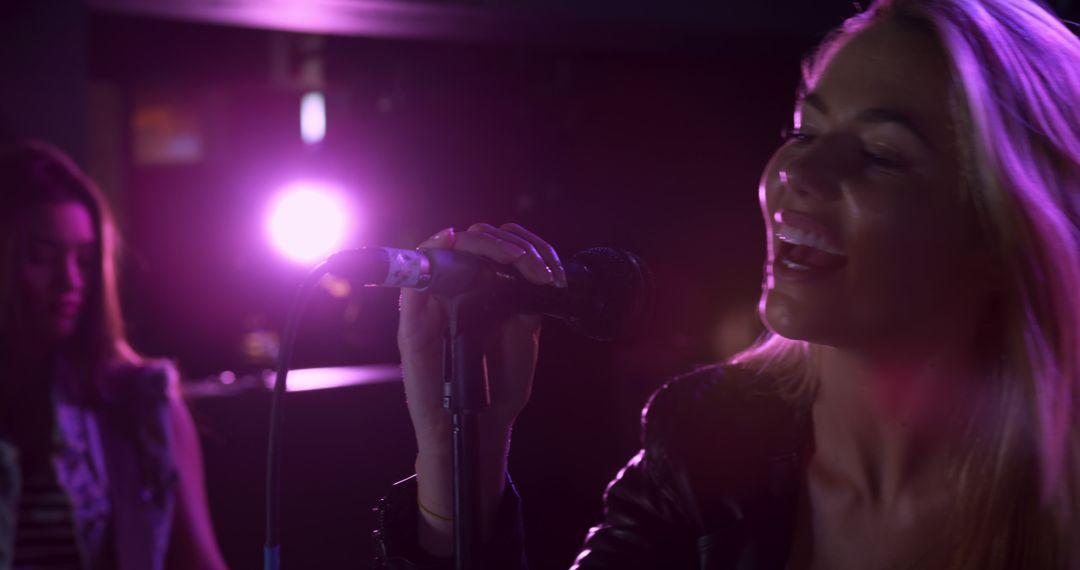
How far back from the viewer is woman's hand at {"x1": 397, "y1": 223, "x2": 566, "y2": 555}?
1346mm

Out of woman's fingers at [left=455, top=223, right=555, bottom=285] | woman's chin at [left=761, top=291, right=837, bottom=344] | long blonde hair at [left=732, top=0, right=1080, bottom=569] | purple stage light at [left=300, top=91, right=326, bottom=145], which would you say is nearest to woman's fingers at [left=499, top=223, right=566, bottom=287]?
woman's fingers at [left=455, top=223, right=555, bottom=285]

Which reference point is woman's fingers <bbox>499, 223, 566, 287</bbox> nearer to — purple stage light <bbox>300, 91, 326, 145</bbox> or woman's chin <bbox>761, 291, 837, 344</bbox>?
woman's chin <bbox>761, 291, 837, 344</bbox>

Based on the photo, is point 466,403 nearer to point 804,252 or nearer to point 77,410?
point 804,252

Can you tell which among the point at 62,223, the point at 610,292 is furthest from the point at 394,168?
the point at 610,292

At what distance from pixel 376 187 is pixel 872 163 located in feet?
17.6

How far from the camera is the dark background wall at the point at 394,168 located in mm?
3719

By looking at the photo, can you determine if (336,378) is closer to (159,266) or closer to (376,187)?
(376,187)

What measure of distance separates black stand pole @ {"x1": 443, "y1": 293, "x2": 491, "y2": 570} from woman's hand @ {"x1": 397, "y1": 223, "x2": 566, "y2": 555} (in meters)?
0.19

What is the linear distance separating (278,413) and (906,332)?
0.96 meters

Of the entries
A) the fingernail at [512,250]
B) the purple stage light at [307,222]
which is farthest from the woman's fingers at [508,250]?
the purple stage light at [307,222]

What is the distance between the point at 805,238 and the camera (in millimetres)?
1395

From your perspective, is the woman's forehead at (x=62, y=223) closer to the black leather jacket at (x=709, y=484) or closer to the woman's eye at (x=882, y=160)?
the black leather jacket at (x=709, y=484)

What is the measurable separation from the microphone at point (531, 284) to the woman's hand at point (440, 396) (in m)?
0.17

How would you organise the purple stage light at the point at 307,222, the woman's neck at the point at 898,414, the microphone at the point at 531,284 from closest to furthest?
the microphone at the point at 531,284, the woman's neck at the point at 898,414, the purple stage light at the point at 307,222
